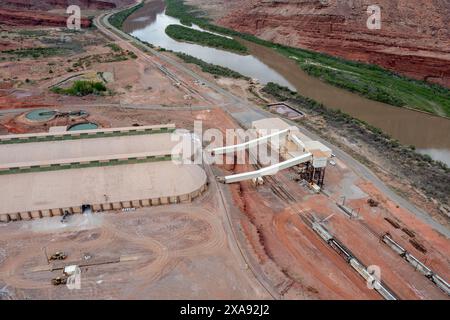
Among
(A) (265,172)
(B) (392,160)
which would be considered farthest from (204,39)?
(A) (265,172)

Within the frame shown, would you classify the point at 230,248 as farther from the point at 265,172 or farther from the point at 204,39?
the point at 204,39

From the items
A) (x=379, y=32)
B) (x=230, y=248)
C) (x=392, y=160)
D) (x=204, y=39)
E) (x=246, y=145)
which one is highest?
(x=379, y=32)

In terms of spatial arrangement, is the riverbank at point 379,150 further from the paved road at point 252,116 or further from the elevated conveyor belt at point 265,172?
the elevated conveyor belt at point 265,172

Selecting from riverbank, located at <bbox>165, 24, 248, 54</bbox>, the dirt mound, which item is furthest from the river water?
the dirt mound

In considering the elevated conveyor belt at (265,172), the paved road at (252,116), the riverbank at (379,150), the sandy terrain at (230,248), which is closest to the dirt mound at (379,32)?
the riverbank at (379,150)
